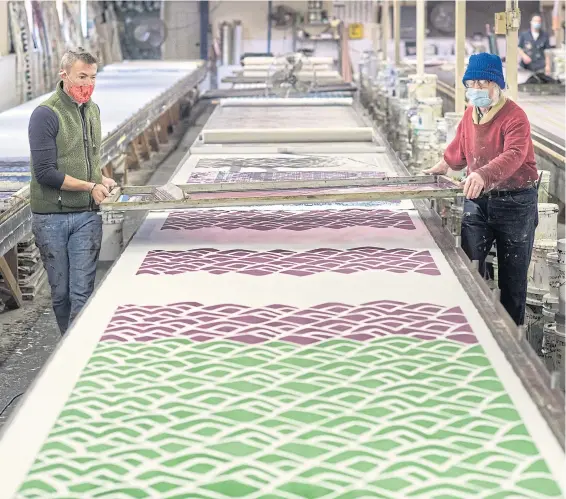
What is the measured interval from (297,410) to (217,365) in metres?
0.39

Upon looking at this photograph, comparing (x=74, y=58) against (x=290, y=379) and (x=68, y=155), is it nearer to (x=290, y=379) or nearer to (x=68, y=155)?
(x=68, y=155)

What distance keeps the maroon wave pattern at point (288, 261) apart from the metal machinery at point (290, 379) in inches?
0.4

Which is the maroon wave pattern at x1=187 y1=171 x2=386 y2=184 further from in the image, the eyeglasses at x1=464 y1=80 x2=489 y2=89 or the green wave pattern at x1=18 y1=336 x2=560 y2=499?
the green wave pattern at x1=18 y1=336 x2=560 y2=499

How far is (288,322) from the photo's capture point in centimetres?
307

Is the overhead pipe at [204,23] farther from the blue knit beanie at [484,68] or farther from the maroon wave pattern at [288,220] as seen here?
the blue knit beanie at [484,68]

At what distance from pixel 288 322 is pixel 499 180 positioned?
1.48 m

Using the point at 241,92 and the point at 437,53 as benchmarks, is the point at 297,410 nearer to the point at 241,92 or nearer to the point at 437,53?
the point at 241,92

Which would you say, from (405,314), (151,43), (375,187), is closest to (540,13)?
(151,43)

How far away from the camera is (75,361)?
2748mm

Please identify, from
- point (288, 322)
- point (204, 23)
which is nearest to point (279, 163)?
point (288, 322)

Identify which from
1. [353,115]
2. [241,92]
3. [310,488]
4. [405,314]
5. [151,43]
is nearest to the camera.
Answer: [310,488]

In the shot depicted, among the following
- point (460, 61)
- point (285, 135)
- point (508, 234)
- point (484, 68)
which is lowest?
point (508, 234)

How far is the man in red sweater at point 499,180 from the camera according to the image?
4.12 m

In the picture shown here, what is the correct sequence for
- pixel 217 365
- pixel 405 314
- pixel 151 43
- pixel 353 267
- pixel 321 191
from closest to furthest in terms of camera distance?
pixel 217 365, pixel 405 314, pixel 353 267, pixel 321 191, pixel 151 43
